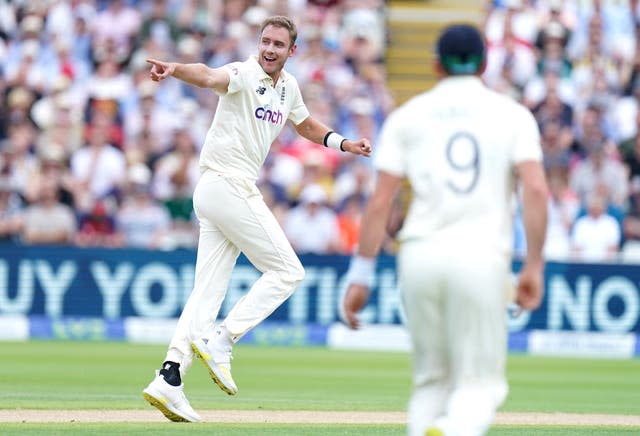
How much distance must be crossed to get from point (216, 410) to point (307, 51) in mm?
10218

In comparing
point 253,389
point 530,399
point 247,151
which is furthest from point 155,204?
point 247,151

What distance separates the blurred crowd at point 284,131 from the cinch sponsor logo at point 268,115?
7769 millimetres

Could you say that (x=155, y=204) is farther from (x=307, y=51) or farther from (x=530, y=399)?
(x=530, y=399)

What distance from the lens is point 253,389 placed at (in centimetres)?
1124

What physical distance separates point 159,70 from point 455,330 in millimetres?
2751

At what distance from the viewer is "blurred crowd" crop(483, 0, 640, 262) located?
1672 cm

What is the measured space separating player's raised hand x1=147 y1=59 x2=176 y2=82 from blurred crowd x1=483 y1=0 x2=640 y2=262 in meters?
9.40

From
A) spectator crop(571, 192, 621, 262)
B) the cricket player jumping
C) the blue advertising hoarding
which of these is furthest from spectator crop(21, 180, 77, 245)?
the cricket player jumping

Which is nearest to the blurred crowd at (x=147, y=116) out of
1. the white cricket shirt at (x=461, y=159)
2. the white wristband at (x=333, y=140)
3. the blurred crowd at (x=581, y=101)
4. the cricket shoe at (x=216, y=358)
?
the blurred crowd at (x=581, y=101)

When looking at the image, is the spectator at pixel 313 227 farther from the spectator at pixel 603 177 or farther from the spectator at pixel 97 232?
the spectator at pixel 603 177

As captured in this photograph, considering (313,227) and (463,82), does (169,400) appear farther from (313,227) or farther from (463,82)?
Answer: (313,227)

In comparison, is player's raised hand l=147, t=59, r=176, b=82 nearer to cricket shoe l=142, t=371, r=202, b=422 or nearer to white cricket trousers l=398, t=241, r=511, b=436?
cricket shoe l=142, t=371, r=202, b=422

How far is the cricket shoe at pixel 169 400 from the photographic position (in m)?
8.14

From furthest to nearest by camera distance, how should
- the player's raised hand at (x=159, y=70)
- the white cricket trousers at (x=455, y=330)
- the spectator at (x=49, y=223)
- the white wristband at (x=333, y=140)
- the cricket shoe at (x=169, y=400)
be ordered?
the spectator at (x=49, y=223) < the white wristband at (x=333, y=140) < the cricket shoe at (x=169, y=400) < the player's raised hand at (x=159, y=70) < the white cricket trousers at (x=455, y=330)
